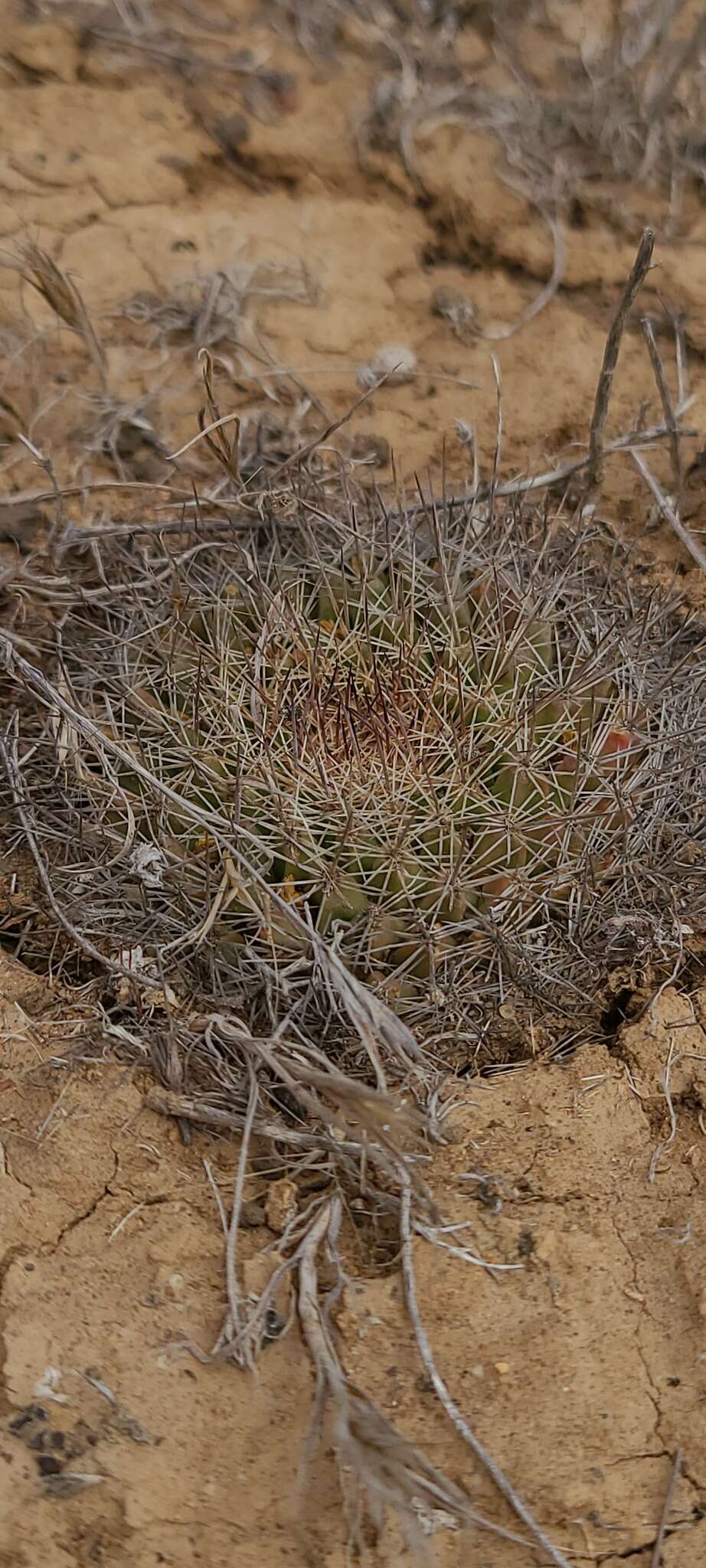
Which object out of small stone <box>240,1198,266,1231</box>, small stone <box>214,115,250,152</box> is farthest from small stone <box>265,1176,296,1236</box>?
small stone <box>214,115,250,152</box>

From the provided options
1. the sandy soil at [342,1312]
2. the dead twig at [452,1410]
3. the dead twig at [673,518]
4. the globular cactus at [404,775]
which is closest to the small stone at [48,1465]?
the sandy soil at [342,1312]

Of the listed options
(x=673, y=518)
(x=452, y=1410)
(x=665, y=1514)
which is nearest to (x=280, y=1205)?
(x=452, y=1410)

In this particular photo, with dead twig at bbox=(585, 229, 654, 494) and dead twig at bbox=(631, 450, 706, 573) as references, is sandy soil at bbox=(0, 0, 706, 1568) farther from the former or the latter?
dead twig at bbox=(585, 229, 654, 494)

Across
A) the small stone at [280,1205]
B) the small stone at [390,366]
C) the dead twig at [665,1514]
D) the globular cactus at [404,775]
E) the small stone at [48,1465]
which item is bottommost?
the small stone at [48,1465]

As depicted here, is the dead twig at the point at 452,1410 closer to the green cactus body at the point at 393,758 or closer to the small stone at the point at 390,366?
the green cactus body at the point at 393,758

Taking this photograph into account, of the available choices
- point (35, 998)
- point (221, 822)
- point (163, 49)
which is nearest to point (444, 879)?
point (221, 822)

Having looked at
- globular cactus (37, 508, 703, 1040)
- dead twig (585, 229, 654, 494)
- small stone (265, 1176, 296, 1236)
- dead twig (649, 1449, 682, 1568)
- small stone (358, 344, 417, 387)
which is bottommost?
dead twig (649, 1449, 682, 1568)

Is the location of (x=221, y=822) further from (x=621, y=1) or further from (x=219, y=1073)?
(x=621, y=1)

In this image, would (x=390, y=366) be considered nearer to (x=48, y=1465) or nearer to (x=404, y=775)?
(x=404, y=775)

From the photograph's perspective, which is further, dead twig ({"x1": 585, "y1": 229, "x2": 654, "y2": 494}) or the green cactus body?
dead twig ({"x1": 585, "y1": 229, "x2": 654, "y2": 494})
